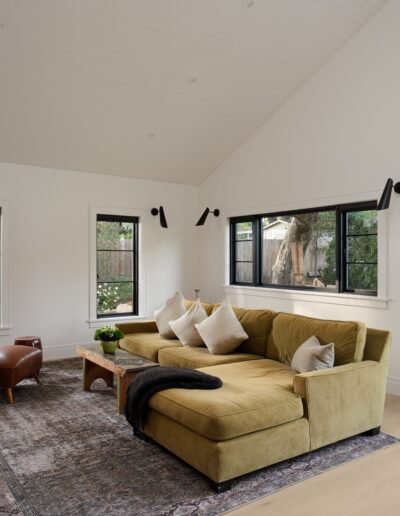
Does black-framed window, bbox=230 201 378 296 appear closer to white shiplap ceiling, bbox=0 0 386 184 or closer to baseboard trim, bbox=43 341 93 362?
white shiplap ceiling, bbox=0 0 386 184

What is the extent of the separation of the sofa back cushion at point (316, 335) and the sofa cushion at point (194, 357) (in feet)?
0.90

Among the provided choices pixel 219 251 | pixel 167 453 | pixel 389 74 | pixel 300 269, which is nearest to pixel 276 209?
pixel 300 269

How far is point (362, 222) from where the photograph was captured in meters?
4.96

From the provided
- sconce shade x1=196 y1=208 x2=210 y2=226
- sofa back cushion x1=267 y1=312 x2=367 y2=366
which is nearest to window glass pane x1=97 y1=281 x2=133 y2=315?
sconce shade x1=196 y1=208 x2=210 y2=226

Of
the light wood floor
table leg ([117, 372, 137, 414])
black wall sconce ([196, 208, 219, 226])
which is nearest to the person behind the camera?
the light wood floor

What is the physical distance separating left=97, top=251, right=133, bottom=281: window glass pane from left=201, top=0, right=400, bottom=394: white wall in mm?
1585

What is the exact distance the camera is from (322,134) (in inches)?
208

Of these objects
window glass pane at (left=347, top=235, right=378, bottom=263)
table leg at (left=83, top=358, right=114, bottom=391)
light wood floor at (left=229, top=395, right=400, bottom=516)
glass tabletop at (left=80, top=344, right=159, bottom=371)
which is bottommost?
light wood floor at (left=229, top=395, right=400, bottom=516)

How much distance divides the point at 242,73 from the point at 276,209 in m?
1.70

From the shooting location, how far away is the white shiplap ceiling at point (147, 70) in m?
4.11

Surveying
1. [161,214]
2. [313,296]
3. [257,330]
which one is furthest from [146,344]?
[161,214]

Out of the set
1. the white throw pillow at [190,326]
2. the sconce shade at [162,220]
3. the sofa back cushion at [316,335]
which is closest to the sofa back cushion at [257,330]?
the sofa back cushion at [316,335]

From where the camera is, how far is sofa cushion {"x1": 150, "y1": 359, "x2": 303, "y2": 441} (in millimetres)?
2588

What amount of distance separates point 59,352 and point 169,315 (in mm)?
1807
